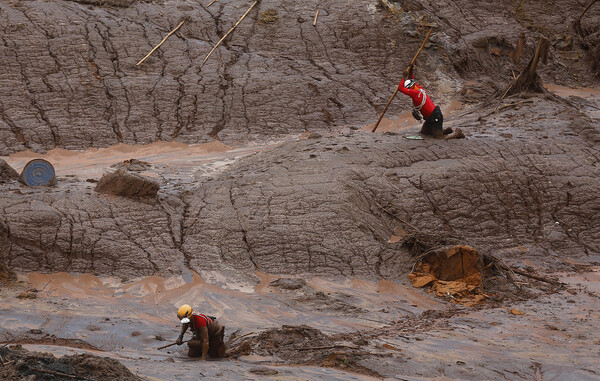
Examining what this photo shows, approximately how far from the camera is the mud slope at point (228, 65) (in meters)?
14.2

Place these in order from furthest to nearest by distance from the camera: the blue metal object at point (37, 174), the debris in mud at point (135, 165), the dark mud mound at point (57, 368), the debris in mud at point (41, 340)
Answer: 1. the debris in mud at point (135, 165)
2. the blue metal object at point (37, 174)
3. the debris in mud at point (41, 340)
4. the dark mud mound at point (57, 368)

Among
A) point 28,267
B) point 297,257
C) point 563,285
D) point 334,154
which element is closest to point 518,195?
point 563,285

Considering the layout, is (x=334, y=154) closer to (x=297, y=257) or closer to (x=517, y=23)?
(x=297, y=257)

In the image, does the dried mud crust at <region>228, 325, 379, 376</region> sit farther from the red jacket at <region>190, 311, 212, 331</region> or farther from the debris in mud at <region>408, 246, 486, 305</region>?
the debris in mud at <region>408, 246, 486, 305</region>

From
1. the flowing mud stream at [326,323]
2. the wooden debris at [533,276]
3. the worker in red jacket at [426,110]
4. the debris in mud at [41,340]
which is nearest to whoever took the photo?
the flowing mud stream at [326,323]

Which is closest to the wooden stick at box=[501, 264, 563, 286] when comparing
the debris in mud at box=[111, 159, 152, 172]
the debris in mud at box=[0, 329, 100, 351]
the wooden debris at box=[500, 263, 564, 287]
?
the wooden debris at box=[500, 263, 564, 287]

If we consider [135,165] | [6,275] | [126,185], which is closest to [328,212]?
[126,185]

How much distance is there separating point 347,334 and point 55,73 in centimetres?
962

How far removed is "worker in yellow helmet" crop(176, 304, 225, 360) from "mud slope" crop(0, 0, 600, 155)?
293 inches

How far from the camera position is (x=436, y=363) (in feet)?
22.1

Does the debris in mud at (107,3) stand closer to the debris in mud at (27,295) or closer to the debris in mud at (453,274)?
the debris in mud at (27,295)

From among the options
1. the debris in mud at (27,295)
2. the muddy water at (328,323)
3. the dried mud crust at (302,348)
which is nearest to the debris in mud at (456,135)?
the muddy water at (328,323)

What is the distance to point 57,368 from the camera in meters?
5.21

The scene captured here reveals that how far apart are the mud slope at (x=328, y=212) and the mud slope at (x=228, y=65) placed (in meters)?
3.28
